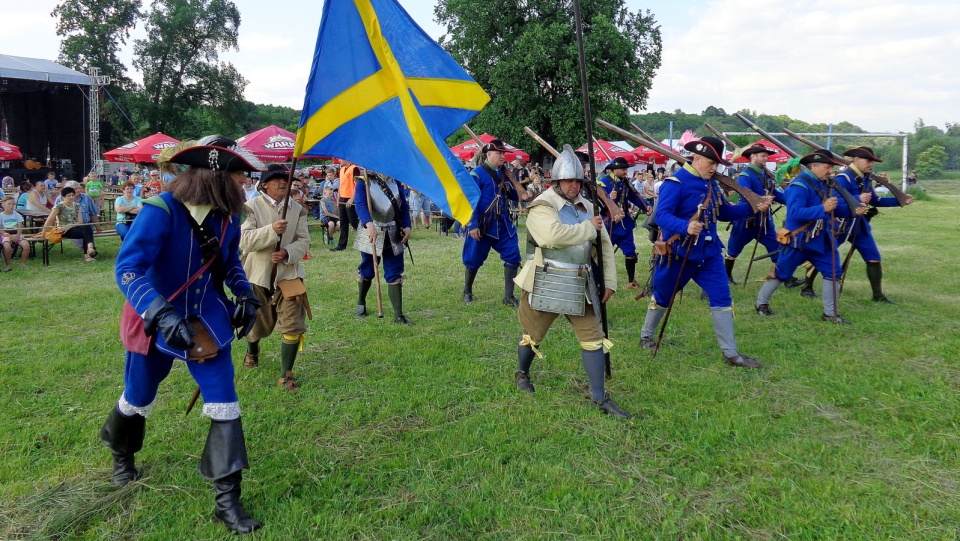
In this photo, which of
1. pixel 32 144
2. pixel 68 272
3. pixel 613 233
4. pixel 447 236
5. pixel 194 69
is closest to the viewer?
pixel 613 233

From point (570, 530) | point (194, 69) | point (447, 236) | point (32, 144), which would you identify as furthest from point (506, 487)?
point (194, 69)

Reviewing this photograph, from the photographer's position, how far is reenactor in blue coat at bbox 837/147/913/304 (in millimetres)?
8008

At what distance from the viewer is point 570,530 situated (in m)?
3.32

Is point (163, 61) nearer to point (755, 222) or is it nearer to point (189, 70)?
point (189, 70)

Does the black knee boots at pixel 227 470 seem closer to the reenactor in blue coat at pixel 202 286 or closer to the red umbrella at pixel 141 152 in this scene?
the reenactor in blue coat at pixel 202 286

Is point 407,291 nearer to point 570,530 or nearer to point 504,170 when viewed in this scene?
point 504,170

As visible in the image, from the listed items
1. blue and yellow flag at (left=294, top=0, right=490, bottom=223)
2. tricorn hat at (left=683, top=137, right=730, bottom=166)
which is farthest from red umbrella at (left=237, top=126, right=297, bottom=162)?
blue and yellow flag at (left=294, top=0, right=490, bottom=223)

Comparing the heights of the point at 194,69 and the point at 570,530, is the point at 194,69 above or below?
above

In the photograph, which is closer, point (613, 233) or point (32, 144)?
point (613, 233)

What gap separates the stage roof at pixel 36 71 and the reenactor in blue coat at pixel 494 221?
26.9 meters

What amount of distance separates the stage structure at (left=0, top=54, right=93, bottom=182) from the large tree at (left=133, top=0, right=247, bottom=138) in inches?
445

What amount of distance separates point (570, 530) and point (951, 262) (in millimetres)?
11766

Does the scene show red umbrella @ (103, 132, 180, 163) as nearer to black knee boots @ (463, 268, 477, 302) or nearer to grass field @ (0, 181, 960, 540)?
grass field @ (0, 181, 960, 540)

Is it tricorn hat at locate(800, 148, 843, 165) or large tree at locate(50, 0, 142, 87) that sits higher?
large tree at locate(50, 0, 142, 87)
